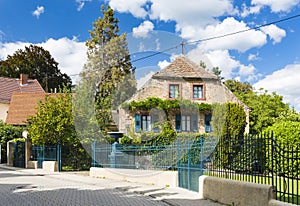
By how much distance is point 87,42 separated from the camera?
97.7 ft

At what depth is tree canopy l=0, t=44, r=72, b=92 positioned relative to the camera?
49.6 metres

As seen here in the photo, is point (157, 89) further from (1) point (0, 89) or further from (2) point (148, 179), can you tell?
(1) point (0, 89)

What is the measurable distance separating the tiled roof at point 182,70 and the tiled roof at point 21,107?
994 inches

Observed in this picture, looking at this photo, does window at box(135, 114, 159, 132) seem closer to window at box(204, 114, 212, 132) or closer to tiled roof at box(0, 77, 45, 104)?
window at box(204, 114, 212, 132)

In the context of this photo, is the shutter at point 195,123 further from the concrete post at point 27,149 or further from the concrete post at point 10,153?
the concrete post at point 10,153

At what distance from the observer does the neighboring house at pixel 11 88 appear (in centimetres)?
4103

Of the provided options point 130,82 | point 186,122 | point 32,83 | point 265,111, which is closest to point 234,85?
point 265,111

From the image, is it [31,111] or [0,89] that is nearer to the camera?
[31,111]

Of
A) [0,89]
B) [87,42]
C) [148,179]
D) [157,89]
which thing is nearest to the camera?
[148,179]

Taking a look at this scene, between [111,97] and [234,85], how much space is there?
36647 mm

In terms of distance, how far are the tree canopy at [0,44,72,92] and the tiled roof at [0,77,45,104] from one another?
362 cm

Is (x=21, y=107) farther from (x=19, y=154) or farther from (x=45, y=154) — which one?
(x=45, y=154)

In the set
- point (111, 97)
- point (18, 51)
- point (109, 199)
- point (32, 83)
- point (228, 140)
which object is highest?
point (18, 51)

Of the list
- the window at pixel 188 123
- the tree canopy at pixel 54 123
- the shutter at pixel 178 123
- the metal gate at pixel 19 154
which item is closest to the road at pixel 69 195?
the window at pixel 188 123
